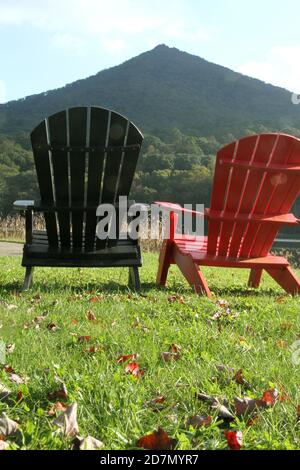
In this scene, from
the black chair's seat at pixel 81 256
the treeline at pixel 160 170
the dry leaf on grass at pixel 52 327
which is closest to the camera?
the dry leaf on grass at pixel 52 327

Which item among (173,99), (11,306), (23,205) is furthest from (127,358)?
(173,99)

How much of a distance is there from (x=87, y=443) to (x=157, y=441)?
0.62ft

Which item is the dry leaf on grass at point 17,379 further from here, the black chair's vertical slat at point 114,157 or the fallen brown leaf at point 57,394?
the black chair's vertical slat at point 114,157

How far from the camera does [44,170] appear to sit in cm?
428

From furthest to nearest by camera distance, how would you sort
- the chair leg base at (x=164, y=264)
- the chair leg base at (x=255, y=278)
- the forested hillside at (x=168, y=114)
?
the forested hillside at (x=168, y=114), the chair leg base at (x=255, y=278), the chair leg base at (x=164, y=264)

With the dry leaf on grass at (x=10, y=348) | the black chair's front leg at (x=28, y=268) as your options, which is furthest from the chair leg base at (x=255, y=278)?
the dry leaf on grass at (x=10, y=348)

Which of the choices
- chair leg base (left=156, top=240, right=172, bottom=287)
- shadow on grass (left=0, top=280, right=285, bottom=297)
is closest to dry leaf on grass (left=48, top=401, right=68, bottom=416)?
shadow on grass (left=0, top=280, right=285, bottom=297)

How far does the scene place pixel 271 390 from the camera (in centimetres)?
187

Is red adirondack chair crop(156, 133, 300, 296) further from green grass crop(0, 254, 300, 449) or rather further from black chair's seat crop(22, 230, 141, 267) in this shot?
green grass crop(0, 254, 300, 449)

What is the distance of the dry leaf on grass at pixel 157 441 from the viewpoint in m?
1.47

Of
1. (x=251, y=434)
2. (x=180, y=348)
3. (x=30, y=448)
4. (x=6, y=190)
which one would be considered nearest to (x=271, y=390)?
(x=251, y=434)

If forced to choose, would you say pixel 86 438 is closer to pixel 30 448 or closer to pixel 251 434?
pixel 30 448

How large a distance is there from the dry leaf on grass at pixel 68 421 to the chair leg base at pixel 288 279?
339 cm

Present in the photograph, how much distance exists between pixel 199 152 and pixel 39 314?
1977 inches
